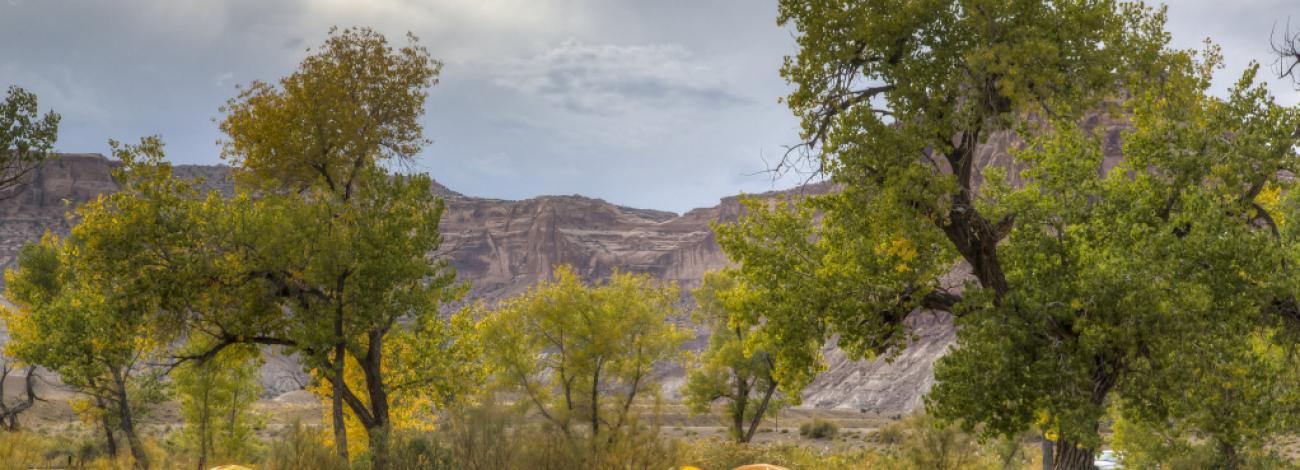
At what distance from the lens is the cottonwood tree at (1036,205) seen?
12656 mm

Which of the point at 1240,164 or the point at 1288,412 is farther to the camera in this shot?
the point at 1288,412

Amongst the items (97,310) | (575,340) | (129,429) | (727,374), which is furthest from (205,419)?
(727,374)

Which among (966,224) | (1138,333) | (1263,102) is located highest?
(1263,102)

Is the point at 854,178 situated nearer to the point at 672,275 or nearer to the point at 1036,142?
the point at 1036,142

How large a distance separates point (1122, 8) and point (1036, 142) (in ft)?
8.78

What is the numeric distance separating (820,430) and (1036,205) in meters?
56.7

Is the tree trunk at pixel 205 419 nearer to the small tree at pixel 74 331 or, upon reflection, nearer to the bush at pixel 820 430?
the small tree at pixel 74 331

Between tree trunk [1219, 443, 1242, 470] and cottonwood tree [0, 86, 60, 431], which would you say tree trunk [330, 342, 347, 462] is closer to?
cottonwood tree [0, 86, 60, 431]

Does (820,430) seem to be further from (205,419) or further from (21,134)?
(21,134)

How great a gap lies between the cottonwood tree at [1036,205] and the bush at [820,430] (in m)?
54.2

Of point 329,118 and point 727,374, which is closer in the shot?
point 329,118

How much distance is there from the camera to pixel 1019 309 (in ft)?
43.2

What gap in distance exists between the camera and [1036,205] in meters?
13.9

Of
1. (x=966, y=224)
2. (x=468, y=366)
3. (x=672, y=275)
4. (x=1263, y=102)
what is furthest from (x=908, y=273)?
(x=672, y=275)
